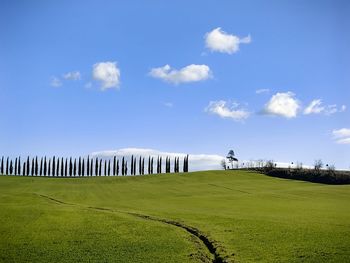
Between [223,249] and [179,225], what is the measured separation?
868 cm

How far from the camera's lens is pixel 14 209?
131 ft

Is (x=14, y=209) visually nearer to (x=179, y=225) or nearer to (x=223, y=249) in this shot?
(x=179, y=225)

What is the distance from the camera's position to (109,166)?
16562cm

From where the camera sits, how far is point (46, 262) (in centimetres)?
2167

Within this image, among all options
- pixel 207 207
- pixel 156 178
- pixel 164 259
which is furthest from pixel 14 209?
pixel 156 178

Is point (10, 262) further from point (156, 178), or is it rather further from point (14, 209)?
point (156, 178)

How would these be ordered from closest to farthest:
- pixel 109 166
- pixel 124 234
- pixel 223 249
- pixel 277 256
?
pixel 277 256 < pixel 223 249 < pixel 124 234 < pixel 109 166

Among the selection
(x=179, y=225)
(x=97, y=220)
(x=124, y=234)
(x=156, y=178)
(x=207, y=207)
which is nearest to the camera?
(x=124, y=234)

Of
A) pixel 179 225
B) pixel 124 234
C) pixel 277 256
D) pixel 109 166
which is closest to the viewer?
pixel 277 256

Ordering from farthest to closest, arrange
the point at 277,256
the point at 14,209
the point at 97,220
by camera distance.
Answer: the point at 14,209, the point at 97,220, the point at 277,256

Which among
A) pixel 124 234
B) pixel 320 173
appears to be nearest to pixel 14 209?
pixel 124 234

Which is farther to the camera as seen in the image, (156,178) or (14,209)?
(156,178)

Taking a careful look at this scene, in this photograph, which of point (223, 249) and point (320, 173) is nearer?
point (223, 249)

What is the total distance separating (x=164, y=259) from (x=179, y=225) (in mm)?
9891
